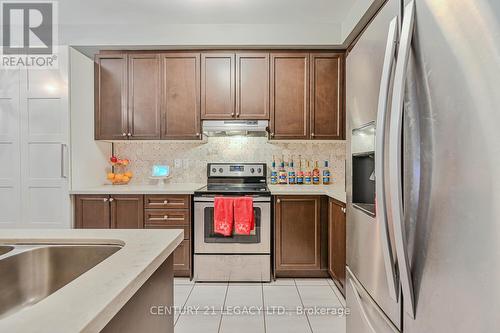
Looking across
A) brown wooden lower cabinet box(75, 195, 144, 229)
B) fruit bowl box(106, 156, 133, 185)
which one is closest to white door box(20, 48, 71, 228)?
brown wooden lower cabinet box(75, 195, 144, 229)

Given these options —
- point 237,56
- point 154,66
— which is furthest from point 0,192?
point 237,56

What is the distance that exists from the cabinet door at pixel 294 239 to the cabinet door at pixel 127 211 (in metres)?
1.34

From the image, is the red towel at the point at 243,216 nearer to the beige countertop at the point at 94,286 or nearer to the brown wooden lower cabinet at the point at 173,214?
the brown wooden lower cabinet at the point at 173,214

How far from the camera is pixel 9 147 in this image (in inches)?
108

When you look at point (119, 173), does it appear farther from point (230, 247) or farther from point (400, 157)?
point (400, 157)

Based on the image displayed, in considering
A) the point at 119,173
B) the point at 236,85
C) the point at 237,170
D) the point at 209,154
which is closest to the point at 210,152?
the point at 209,154

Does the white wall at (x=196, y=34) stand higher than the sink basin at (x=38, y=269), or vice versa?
the white wall at (x=196, y=34)

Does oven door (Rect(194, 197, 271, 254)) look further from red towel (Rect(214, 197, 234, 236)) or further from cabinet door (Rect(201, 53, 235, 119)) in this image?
cabinet door (Rect(201, 53, 235, 119))

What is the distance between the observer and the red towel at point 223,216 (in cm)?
281

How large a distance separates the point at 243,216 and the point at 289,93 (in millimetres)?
1397

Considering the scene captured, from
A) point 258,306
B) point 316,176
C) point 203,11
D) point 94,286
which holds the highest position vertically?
point 203,11

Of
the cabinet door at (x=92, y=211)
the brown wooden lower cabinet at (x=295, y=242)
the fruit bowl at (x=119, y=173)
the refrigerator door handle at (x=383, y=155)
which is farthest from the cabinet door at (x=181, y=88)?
the refrigerator door handle at (x=383, y=155)

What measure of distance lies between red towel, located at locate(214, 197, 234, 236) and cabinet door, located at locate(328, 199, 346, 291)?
3.08 ft

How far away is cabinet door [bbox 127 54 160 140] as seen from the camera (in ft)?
10.5
